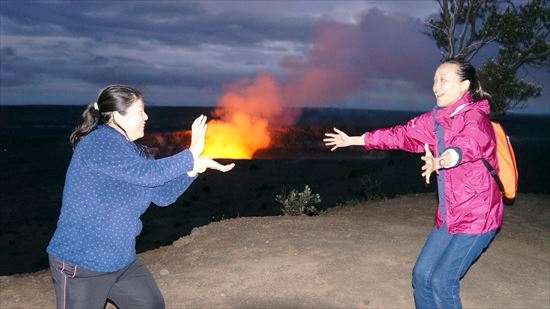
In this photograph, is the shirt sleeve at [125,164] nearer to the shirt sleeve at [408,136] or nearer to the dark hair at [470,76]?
the shirt sleeve at [408,136]

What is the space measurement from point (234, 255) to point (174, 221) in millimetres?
9143

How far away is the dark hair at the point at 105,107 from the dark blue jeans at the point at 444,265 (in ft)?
8.48

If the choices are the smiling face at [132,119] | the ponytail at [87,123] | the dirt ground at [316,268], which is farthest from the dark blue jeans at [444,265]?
the ponytail at [87,123]

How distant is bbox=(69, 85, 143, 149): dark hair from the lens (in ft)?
11.0

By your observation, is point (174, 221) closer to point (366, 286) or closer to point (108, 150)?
point (366, 286)

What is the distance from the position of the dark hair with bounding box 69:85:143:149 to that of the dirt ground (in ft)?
9.59

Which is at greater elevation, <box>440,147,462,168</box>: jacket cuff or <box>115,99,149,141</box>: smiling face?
<box>115,99,149,141</box>: smiling face

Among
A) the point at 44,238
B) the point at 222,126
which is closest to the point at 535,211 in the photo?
the point at 44,238

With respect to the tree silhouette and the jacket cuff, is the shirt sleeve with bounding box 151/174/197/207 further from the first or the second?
the tree silhouette

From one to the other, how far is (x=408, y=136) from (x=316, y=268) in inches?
108

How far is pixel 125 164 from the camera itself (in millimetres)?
3117

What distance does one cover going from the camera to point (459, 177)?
12.8 ft

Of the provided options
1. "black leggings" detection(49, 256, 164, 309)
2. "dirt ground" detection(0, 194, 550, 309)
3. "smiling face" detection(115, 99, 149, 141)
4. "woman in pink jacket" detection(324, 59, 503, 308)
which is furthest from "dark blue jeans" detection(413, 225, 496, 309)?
"smiling face" detection(115, 99, 149, 141)

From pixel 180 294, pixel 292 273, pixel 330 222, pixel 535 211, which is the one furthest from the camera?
pixel 535 211
